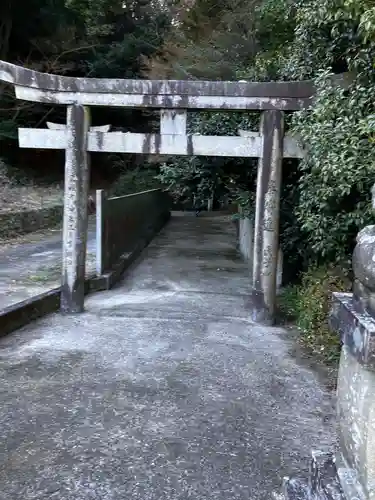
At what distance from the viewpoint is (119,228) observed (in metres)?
10.0

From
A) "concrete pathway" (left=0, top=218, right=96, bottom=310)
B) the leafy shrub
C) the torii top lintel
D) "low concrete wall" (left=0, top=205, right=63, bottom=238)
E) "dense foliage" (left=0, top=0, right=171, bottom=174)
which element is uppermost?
"dense foliage" (left=0, top=0, right=171, bottom=174)

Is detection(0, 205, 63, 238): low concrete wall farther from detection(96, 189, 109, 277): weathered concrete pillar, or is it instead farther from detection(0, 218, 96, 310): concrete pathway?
detection(96, 189, 109, 277): weathered concrete pillar

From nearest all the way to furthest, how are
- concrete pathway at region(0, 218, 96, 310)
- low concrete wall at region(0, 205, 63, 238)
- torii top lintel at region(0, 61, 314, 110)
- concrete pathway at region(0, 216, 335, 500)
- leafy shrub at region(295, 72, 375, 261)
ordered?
concrete pathway at region(0, 216, 335, 500) → leafy shrub at region(295, 72, 375, 261) → torii top lintel at region(0, 61, 314, 110) → concrete pathway at region(0, 218, 96, 310) → low concrete wall at region(0, 205, 63, 238)

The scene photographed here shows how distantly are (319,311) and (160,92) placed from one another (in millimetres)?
3368

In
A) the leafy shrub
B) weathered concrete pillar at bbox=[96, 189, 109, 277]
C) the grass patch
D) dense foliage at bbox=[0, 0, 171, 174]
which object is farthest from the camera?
dense foliage at bbox=[0, 0, 171, 174]

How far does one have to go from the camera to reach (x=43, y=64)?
15250 mm

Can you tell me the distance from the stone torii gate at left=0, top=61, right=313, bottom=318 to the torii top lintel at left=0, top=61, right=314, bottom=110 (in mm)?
12

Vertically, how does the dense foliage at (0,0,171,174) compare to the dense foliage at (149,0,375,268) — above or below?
above

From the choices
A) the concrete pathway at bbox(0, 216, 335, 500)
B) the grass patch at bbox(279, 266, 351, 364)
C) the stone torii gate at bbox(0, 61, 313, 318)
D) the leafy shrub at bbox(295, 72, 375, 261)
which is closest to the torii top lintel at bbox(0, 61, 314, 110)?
the stone torii gate at bbox(0, 61, 313, 318)

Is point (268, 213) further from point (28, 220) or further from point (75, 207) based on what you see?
point (28, 220)

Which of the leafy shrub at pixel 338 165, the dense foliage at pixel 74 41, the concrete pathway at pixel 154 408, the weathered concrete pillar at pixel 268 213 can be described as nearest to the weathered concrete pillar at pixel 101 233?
the concrete pathway at pixel 154 408

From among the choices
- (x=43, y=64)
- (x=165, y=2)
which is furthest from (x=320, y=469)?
(x=165, y=2)

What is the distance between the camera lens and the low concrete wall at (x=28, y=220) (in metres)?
12.0

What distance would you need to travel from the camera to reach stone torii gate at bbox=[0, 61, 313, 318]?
20.2 feet
